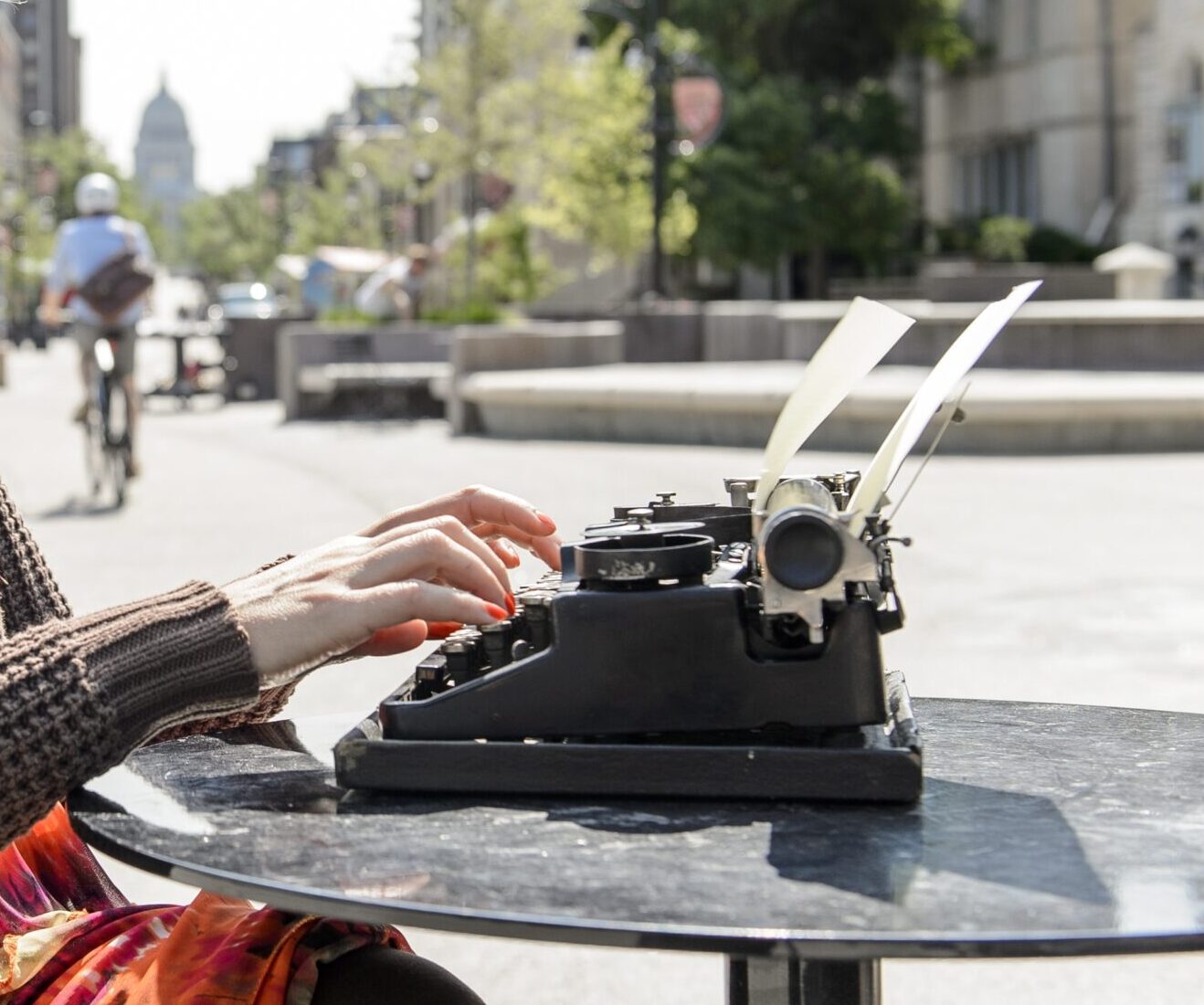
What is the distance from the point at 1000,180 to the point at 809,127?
21.6ft

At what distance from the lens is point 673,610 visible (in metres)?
1.60

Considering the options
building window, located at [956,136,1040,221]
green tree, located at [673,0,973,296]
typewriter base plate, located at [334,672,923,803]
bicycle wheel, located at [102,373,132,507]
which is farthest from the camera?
building window, located at [956,136,1040,221]

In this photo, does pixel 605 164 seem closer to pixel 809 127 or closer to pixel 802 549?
pixel 809 127

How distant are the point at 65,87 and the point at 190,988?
551 feet

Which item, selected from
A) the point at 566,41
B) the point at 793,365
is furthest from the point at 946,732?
the point at 566,41

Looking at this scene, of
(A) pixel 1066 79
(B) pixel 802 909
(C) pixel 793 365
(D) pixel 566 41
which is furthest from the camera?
(A) pixel 1066 79

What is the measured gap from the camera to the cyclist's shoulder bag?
41.1 ft

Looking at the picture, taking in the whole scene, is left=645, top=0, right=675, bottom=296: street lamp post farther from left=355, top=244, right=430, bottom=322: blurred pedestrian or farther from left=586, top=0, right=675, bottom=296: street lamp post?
left=355, top=244, right=430, bottom=322: blurred pedestrian

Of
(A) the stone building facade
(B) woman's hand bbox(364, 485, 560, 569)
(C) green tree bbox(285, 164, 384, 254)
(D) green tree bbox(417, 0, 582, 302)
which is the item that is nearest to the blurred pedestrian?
(D) green tree bbox(417, 0, 582, 302)

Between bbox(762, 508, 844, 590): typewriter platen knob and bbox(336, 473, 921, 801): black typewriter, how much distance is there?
0.10ft

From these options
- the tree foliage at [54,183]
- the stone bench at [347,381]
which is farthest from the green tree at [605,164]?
the tree foliage at [54,183]

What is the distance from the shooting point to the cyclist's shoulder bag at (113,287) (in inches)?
493

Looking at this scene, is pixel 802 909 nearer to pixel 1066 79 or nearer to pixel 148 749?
pixel 148 749

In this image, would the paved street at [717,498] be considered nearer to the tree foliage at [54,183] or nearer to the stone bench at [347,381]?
the stone bench at [347,381]
